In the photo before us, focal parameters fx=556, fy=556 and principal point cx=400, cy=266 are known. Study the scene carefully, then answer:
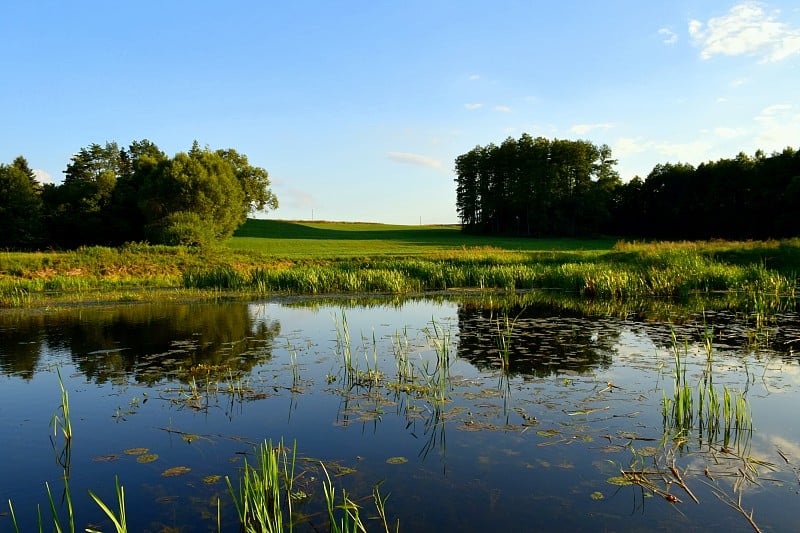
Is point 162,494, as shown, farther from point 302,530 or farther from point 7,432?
point 7,432

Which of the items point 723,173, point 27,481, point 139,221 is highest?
point 723,173

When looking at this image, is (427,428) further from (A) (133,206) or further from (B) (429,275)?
(A) (133,206)

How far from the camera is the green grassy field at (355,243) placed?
1877 inches

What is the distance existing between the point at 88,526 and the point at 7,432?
3644 millimetres

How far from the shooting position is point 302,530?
16.1 feet

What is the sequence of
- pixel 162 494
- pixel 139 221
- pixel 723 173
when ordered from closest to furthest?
pixel 162 494
pixel 139 221
pixel 723 173

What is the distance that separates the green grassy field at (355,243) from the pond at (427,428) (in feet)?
98.2

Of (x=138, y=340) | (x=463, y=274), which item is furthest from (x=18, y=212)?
(x=138, y=340)

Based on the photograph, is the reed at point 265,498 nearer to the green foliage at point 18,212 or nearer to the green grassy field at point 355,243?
the green grassy field at point 355,243

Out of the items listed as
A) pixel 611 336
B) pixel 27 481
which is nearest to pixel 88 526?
pixel 27 481

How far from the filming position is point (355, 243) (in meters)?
59.8

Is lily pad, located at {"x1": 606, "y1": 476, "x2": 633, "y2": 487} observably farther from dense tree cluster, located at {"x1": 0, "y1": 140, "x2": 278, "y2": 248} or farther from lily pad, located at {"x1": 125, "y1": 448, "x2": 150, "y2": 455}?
dense tree cluster, located at {"x1": 0, "y1": 140, "x2": 278, "y2": 248}

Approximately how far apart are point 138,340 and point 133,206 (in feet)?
165

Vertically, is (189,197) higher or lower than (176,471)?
higher
